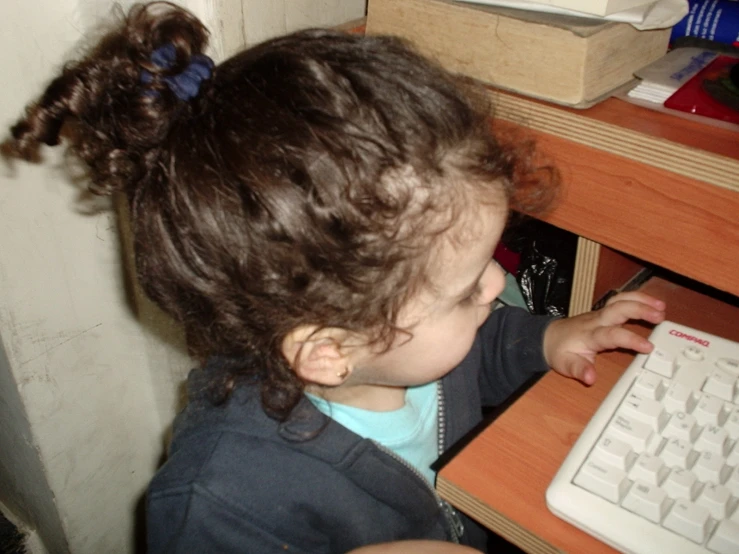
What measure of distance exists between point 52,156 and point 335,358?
1.29 feet

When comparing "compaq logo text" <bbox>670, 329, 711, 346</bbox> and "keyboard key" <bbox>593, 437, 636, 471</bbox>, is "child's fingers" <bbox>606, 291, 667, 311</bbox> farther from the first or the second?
"keyboard key" <bbox>593, 437, 636, 471</bbox>

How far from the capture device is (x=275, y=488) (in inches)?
23.0

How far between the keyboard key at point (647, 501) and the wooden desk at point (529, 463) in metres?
0.04

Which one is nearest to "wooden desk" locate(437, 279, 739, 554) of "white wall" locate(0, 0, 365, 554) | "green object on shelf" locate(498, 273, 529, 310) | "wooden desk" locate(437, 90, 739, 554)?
"wooden desk" locate(437, 90, 739, 554)

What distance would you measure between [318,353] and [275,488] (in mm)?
121

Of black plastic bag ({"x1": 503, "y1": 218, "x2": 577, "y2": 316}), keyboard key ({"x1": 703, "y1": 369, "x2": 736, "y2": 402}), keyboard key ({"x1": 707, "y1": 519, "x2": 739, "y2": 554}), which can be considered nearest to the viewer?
keyboard key ({"x1": 707, "y1": 519, "x2": 739, "y2": 554})

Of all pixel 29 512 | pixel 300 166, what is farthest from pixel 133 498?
pixel 300 166

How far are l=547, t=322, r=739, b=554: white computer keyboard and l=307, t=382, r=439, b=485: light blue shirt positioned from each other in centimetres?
22

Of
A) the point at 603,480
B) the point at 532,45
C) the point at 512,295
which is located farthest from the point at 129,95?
the point at 512,295

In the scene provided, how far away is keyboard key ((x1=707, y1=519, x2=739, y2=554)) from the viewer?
1.46ft

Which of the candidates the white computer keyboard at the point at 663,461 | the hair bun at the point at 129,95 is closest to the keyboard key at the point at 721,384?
the white computer keyboard at the point at 663,461

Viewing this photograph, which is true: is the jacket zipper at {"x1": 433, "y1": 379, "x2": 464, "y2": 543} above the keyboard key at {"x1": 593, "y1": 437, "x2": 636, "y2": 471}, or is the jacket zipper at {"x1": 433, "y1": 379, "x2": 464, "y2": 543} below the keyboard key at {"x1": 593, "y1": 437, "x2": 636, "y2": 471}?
below

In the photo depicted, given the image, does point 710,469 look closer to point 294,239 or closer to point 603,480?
point 603,480

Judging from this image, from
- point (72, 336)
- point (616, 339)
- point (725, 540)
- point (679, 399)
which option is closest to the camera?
point (725, 540)
